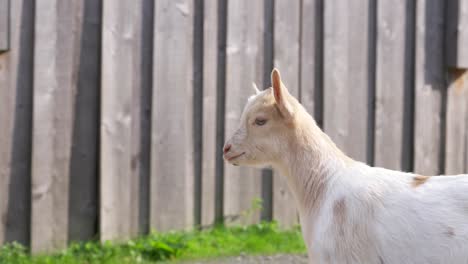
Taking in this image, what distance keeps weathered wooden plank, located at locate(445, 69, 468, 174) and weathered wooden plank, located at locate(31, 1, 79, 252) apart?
419 centimetres

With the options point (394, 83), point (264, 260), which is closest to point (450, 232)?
point (264, 260)

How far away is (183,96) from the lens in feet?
22.7

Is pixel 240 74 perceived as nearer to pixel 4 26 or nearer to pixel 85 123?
pixel 85 123

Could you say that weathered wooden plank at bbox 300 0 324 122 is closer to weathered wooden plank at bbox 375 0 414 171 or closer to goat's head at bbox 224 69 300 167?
weathered wooden plank at bbox 375 0 414 171

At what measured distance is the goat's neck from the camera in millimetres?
4449

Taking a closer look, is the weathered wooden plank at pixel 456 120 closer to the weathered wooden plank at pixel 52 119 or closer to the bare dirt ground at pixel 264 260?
the bare dirt ground at pixel 264 260

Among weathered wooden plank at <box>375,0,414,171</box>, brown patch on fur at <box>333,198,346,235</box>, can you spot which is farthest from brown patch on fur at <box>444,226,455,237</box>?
weathered wooden plank at <box>375,0,414,171</box>

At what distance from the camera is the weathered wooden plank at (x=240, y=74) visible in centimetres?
715

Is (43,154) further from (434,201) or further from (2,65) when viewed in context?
(434,201)

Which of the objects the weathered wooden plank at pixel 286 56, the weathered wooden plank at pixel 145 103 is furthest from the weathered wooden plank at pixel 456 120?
the weathered wooden plank at pixel 145 103

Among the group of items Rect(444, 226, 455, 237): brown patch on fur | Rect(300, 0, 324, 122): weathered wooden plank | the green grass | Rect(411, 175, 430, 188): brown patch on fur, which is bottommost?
the green grass

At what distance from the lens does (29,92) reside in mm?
6324

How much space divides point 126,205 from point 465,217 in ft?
11.7

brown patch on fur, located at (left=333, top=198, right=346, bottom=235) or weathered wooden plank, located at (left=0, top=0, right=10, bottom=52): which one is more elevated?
weathered wooden plank, located at (left=0, top=0, right=10, bottom=52)
